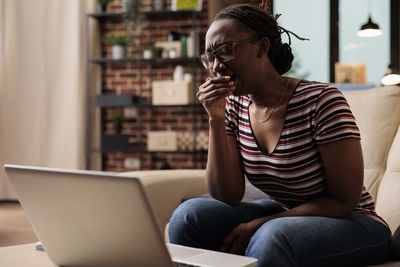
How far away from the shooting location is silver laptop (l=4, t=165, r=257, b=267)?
2.50ft

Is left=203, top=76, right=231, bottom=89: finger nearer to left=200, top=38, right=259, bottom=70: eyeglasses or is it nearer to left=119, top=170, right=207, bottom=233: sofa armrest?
left=200, top=38, right=259, bottom=70: eyeglasses

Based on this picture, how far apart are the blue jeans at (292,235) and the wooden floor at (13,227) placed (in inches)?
83.9

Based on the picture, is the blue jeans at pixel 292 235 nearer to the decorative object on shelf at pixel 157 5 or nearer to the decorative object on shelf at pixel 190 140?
the decorative object on shelf at pixel 190 140

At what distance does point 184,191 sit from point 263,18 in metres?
0.85

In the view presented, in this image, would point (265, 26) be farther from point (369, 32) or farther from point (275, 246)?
point (369, 32)

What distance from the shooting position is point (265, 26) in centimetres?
131

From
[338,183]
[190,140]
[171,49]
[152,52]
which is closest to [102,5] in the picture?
[152,52]

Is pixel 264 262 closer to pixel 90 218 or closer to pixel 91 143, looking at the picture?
pixel 90 218

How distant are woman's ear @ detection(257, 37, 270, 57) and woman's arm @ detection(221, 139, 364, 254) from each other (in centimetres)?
31

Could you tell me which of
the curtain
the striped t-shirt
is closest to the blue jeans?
the striped t-shirt

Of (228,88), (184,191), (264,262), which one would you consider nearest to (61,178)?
(264,262)

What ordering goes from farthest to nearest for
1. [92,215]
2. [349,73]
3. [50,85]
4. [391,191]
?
[349,73] < [50,85] < [391,191] < [92,215]

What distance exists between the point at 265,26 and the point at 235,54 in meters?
0.14

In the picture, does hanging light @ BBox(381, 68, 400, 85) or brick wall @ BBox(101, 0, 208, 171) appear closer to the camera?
hanging light @ BBox(381, 68, 400, 85)
